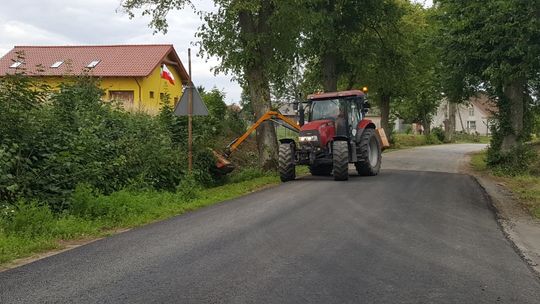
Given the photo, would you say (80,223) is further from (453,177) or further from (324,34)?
(324,34)

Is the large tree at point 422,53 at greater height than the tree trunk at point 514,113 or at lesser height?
greater

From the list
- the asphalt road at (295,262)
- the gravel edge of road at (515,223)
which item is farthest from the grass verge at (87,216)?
the gravel edge of road at (515,223)

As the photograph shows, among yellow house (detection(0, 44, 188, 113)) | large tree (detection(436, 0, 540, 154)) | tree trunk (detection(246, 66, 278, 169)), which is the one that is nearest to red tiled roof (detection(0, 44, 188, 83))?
yellow house (detection(0, 44, 188, 113))

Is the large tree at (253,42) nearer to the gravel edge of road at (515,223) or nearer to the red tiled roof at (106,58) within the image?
the gravel edge of road at (515,223)

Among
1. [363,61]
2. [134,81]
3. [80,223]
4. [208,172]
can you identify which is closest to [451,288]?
[80,223]

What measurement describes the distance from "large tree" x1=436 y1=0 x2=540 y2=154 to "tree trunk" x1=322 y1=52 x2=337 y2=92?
7.56 meters

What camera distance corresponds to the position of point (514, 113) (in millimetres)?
22531

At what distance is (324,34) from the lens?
2506cm

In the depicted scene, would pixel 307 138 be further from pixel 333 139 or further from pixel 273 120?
pixel 273 120

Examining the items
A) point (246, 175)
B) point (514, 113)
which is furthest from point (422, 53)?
point (246, 175)

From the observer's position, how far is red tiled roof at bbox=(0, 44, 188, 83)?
119 ft

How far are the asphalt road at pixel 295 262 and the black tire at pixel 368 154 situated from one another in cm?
650

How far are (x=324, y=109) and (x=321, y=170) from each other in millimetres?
2304

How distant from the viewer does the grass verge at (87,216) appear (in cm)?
843
